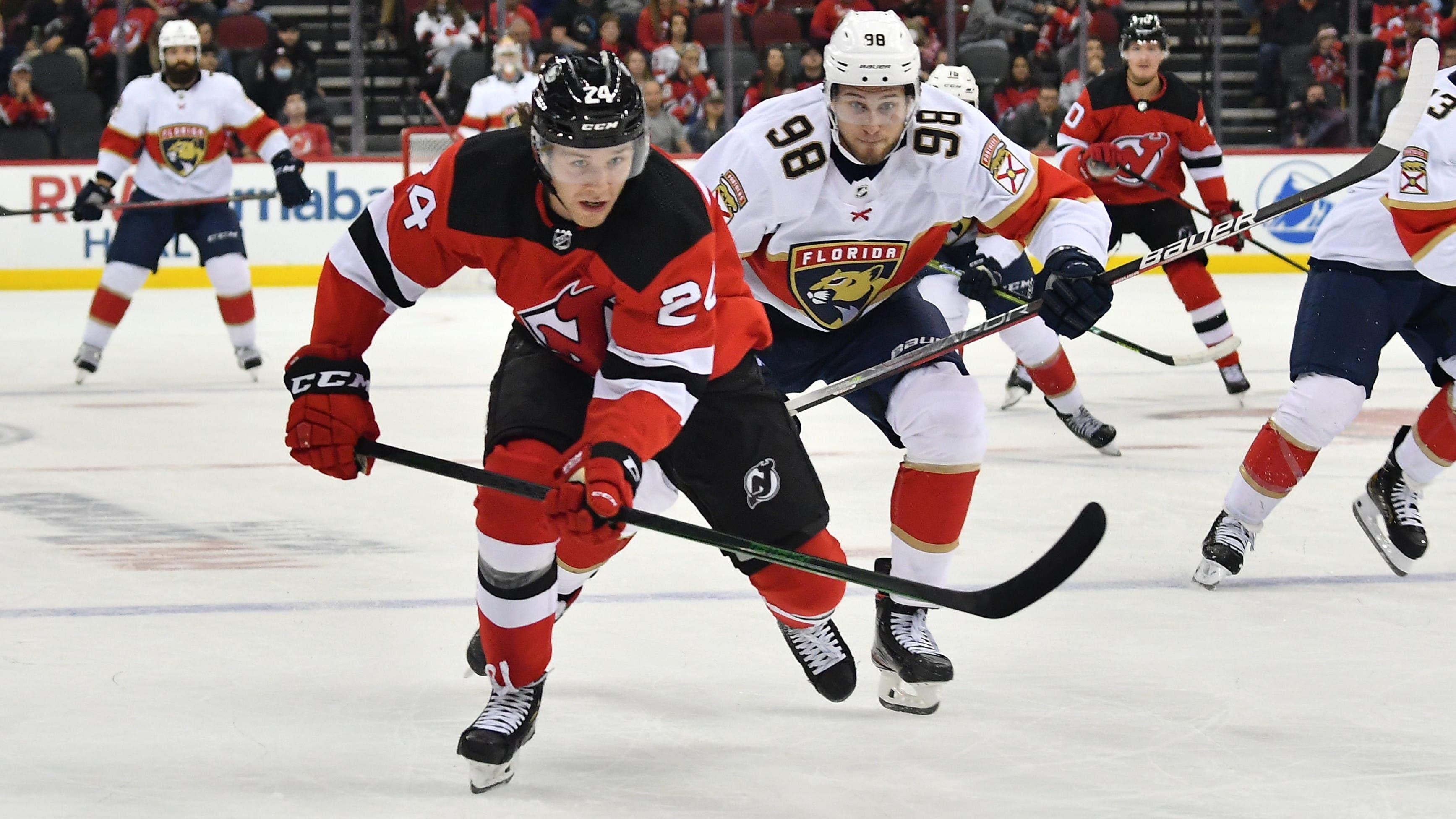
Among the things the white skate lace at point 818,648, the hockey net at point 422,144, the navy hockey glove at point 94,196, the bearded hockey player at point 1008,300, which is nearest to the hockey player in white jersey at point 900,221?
the white skate lace at point 818,648

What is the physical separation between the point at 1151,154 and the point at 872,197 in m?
3.56

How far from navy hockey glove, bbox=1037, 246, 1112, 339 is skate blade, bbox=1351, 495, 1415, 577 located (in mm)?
1132

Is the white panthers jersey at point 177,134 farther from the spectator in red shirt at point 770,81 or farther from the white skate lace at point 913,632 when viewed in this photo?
the white skate lace at point 913,632

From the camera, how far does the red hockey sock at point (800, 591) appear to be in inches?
100

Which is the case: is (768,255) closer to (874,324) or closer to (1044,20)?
(874,324)

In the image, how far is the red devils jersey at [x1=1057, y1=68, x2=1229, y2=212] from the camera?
6062 millimetres

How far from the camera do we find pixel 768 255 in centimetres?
289

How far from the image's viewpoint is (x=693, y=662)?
285 cm

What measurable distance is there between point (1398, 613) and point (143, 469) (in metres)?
3.21

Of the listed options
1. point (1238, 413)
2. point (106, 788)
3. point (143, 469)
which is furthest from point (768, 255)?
point (1238, 413)

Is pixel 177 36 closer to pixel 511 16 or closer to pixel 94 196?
pixel 94 196

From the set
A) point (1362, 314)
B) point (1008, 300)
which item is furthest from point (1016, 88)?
point (1362, 314)

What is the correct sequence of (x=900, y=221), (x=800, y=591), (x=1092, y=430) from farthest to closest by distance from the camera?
(x=1092, y=430)
(x=900, y=221)
(x=800, y=591)

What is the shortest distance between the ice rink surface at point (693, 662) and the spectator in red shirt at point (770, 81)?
5.76 metres
